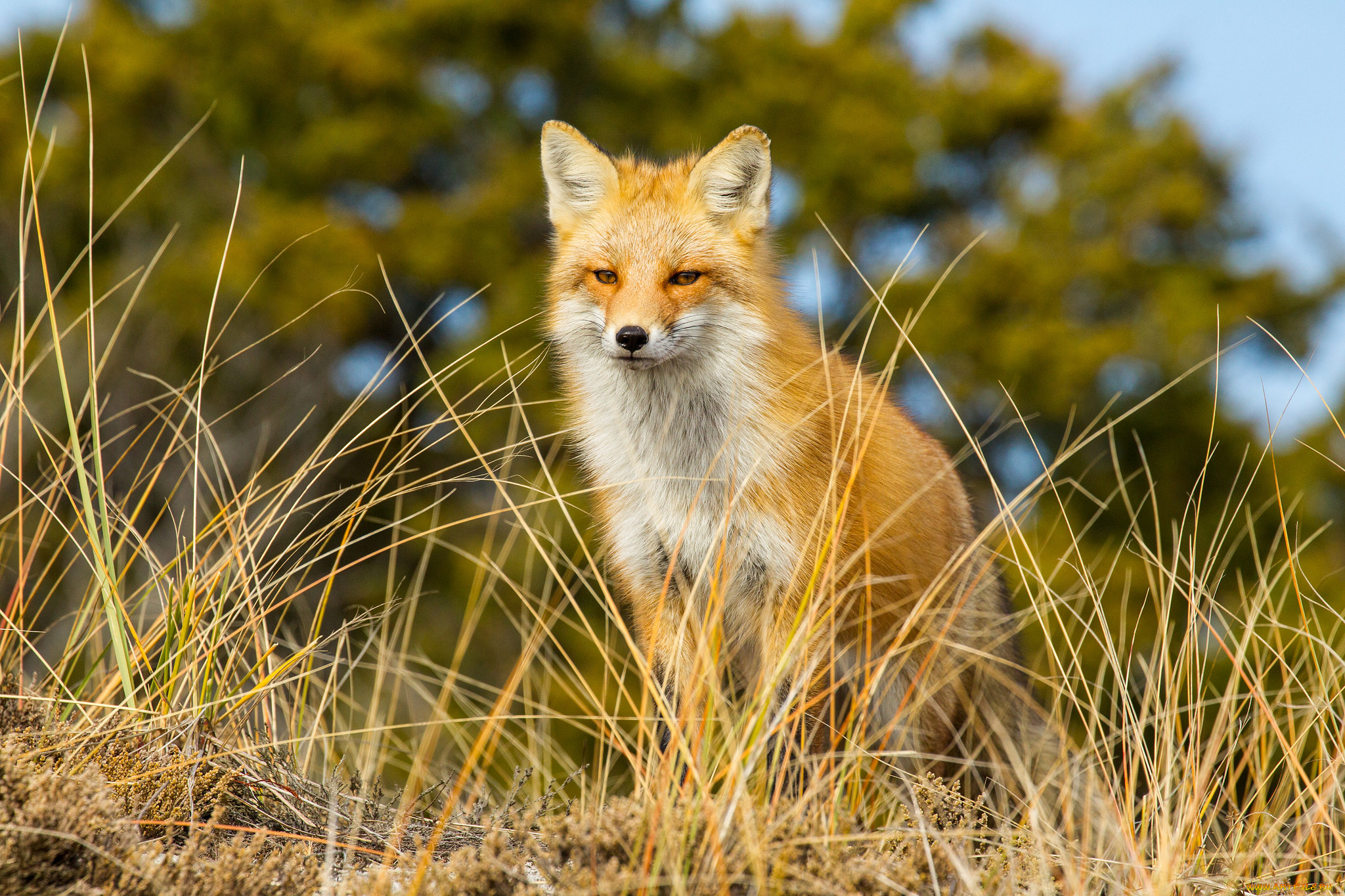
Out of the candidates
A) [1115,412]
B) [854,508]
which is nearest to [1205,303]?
[1115,412]

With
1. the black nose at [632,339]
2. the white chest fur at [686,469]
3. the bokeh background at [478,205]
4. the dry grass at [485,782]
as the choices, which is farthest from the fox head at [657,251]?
the bokeh background at [478,205]

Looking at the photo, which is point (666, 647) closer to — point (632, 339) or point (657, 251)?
point (632, 339)

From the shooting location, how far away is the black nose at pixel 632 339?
3.56m

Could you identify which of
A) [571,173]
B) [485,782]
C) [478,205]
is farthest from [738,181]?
[478,205]

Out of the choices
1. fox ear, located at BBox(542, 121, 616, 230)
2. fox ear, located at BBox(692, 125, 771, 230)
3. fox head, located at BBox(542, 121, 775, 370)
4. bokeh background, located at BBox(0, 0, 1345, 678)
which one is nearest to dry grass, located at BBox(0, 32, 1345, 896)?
fox head, located at BBox(542, 121, 775, 370)

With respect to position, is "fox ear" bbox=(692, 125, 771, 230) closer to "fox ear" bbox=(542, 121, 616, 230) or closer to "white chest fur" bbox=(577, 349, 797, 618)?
"fox ear" bbox=(542, 121, 616, 230)

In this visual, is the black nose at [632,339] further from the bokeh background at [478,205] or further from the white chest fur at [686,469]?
the bokeh background at [478,205]

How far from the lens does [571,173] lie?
4.33 metres

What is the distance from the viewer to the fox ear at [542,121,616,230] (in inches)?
167

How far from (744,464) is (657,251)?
0.89 meters

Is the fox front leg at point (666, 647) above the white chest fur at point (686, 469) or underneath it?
underneath

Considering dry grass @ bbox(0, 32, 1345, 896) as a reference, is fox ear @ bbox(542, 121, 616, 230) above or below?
above

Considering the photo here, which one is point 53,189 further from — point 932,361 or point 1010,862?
point 1010,862

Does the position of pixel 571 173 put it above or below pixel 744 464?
above
